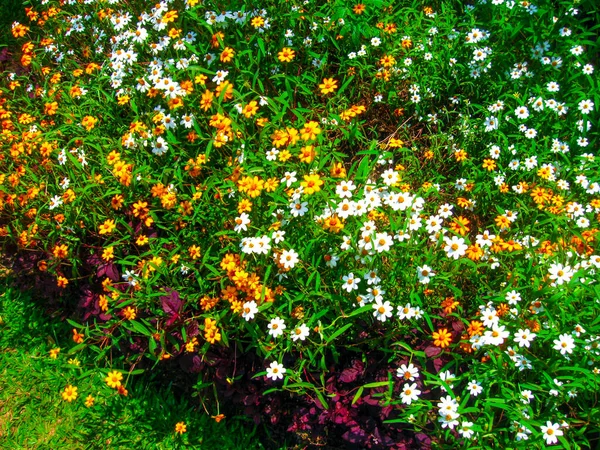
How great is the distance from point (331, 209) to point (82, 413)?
1955 millimetres

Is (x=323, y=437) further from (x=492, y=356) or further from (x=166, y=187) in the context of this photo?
(x=166, y=187)

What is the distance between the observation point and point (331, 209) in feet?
7.73

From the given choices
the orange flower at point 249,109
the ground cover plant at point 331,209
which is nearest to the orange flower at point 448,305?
the ground cover plant at point 331,209

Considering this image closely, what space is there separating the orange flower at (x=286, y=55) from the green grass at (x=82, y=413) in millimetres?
2083

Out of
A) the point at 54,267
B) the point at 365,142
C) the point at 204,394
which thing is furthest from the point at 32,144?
the point at 365,142

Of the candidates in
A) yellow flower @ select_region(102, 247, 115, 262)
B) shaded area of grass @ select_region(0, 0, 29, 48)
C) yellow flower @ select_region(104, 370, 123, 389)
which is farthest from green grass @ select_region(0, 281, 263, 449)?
shaded area of grass @ select_region(0, 0, 29, 48)

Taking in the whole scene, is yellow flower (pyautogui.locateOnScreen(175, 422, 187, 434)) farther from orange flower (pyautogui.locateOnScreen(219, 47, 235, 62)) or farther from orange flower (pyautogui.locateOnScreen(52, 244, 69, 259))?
orange flower (pyautogui.locateOnScreen(219, 47, 235, 62))

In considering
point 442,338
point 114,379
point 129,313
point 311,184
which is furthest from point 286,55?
point 114,379

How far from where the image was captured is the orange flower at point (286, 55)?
314 centimetres

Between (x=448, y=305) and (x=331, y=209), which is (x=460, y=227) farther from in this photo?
(x=331, y=209)

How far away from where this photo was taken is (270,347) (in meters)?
2.33

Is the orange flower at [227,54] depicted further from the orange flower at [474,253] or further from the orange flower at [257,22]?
the orange flower at [474,253]

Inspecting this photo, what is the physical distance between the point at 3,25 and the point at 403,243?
13.9ft

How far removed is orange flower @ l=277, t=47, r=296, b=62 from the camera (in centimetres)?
314
